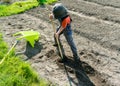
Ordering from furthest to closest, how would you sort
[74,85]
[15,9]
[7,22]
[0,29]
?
[15,9] < [7,22] < [0,29] < [74,85]

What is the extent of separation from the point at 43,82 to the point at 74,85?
0.69 metres

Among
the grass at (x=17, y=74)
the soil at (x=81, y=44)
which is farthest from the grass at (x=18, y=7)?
the grass at (x=17, y=74)

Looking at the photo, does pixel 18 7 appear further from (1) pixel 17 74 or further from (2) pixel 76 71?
(2) pixel 76 71

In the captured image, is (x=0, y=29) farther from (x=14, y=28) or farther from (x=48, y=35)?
(x=48, y=35)

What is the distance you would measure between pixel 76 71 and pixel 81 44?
1389 mm

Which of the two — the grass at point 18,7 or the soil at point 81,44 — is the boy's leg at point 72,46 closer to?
the soil at point 81,44

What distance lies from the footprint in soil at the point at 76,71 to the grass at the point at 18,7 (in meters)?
4.57

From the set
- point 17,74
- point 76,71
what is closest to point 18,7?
point 17,74

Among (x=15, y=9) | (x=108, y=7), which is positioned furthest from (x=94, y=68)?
(x=15, y=9)

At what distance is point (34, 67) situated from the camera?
22.7ft

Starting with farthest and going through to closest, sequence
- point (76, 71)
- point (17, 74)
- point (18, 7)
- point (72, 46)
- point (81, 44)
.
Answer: point (18, 7) < point (81, 44) < point (72, 46) < point (76, 71) < point (17, 74)

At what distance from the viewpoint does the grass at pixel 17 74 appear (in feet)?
20.4

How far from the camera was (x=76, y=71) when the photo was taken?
21.7 ft

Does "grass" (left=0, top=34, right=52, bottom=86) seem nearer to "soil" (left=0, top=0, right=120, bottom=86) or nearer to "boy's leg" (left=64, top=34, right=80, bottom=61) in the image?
"soil" (left=0, top=0, right=120, bottom=86)
